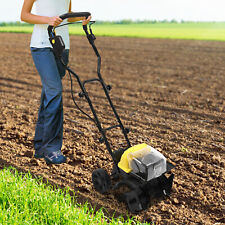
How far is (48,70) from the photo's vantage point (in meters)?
3.58

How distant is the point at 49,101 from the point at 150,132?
6.08 feet

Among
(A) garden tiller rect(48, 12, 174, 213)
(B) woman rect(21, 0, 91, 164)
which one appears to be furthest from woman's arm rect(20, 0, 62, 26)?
(A) garden tiller rect(48, 12, 174, 213)

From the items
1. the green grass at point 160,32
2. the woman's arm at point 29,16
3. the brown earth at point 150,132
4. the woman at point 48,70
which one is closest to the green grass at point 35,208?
the brown earth at point 150,132

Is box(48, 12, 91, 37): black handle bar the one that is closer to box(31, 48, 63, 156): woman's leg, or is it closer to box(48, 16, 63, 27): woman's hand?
box(48, 16, 63, 27): woman's hand

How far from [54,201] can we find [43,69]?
151cm

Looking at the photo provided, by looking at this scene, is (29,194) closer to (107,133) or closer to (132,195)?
(132,195)

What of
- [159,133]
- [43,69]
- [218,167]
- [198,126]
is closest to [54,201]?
[43,69]

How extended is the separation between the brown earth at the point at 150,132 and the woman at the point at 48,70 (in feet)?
0.70

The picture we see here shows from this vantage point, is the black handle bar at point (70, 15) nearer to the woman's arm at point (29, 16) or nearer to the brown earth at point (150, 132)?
the woman's arm at point (29, 16)

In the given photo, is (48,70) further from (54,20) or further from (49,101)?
(54,20)

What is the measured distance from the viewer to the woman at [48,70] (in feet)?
11.1

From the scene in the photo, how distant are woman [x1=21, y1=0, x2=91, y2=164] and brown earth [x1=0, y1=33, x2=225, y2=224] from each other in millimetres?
212

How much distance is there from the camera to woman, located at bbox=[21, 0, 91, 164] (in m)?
3.39

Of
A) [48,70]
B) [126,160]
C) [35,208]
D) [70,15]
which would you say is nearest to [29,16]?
[70,15]
